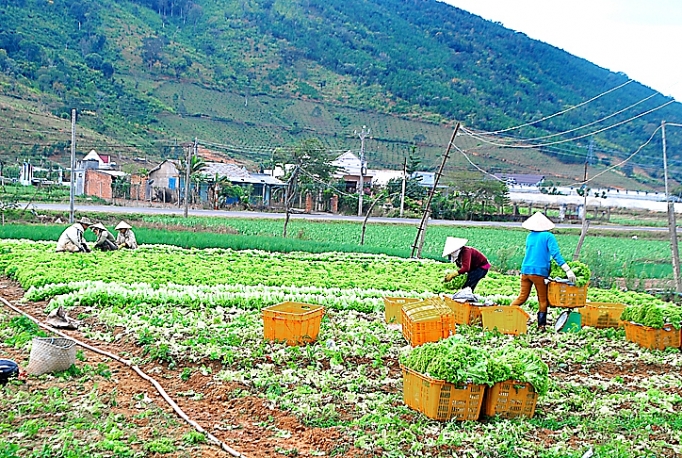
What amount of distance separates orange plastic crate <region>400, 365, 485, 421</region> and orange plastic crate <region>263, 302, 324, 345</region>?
8.75 feet

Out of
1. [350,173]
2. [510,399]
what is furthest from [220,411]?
[350,173]

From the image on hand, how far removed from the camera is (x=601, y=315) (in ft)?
36.9

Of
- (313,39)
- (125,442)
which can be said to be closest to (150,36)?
(313,39)

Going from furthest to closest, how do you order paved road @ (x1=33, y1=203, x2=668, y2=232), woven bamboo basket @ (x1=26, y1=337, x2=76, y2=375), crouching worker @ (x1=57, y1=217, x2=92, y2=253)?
paved road @ (x1=33, y1=203, x2=668, y2=232) < crouching worker @ (x1=57, y1=217, x2=92, y2=253) < woven bamboo basket @ (x1=26, y1=337, x2=76, y2=375)

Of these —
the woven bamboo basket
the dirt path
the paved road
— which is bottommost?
the dirt path

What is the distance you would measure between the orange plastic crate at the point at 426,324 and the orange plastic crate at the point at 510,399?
2.22 metres

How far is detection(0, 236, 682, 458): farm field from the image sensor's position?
18.9ft

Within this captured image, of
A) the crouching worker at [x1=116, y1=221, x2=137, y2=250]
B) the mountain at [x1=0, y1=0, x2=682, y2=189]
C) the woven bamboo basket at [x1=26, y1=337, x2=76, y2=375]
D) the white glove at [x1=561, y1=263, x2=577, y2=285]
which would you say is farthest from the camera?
the mountain at [x1=0, y1=0, x2=682, y2=189]

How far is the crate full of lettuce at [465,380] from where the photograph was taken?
6211 millimetres

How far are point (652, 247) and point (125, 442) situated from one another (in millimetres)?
35585

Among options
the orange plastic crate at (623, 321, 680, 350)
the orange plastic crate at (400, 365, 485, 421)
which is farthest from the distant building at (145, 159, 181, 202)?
the orange plastic crate at (400, 365, 485, 421)

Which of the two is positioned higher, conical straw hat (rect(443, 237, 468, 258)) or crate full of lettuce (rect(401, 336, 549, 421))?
conical straw hat (rect(443, 237, 468, 258))

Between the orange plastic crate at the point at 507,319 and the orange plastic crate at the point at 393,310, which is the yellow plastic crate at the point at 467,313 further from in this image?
Result: the orange plastic crate at the point at 393,310

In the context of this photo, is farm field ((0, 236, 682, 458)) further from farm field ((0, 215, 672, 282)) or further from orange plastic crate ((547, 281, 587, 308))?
farm field ((0, 215, 672, 282))
